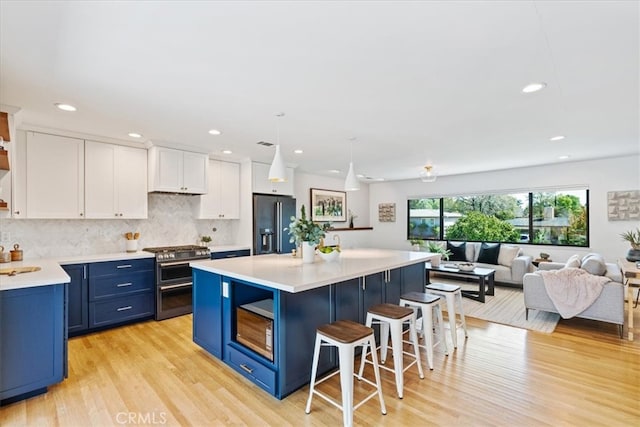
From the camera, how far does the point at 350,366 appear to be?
6.29 ft

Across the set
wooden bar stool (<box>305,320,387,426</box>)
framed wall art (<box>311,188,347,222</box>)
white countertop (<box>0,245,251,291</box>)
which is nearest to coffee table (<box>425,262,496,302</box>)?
framed wall art (<box>311,188,347,222</box>)

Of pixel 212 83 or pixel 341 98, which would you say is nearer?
pixel 212 83

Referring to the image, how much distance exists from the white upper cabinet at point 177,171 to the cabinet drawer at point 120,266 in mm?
973

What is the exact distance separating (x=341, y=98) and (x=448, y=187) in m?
5.42

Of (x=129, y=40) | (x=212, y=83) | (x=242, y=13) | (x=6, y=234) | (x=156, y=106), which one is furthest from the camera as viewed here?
(x=6, y=234)

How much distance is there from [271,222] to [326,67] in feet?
11.6

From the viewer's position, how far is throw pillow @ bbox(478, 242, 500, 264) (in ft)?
20.3

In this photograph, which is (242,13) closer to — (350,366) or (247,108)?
(247,108)

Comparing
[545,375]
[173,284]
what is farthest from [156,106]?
[545,375]

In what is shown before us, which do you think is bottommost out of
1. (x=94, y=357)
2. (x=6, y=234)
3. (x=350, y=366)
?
(x=94, y=357)

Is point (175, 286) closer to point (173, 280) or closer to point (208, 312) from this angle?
point (173, 280)

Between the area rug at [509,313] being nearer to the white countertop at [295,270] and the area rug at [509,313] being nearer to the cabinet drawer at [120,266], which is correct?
the white countertop at [295,270]

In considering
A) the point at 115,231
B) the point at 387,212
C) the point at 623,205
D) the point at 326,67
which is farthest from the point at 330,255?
the point at 387,212

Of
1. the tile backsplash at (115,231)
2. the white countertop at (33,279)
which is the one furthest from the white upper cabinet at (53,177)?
the white countertop at (33,279)
